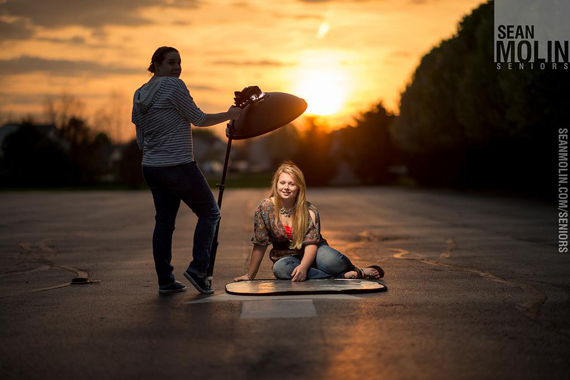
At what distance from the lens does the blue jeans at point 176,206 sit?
662 centimetres

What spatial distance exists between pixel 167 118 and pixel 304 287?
1867 mm

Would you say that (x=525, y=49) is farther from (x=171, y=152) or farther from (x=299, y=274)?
(x=171, y=152)

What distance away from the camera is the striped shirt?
Result: 6.62 m

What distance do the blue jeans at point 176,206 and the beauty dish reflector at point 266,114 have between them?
655mm

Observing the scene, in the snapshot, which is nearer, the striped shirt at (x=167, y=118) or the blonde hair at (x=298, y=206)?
the striped shirt at (x=167, y=118)

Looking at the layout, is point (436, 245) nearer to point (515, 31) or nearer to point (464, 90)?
point (515, 31)

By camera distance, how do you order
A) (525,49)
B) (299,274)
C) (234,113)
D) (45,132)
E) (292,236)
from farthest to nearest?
(45,132), (525,49), (292,236), (299,274), (234,113)

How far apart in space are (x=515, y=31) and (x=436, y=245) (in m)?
17.4

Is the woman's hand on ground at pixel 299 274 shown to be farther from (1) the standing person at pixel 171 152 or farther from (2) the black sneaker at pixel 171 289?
(2) the black sneaker at pixel 171 289

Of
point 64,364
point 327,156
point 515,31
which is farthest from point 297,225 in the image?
point 327,156

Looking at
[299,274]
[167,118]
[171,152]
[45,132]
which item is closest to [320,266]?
[299,274]

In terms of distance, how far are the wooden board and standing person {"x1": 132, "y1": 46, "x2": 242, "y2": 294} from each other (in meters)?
0.35

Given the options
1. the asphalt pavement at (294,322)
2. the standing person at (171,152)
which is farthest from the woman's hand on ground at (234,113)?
the asphalt pavement at (294,322)

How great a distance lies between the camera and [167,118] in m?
6.66
